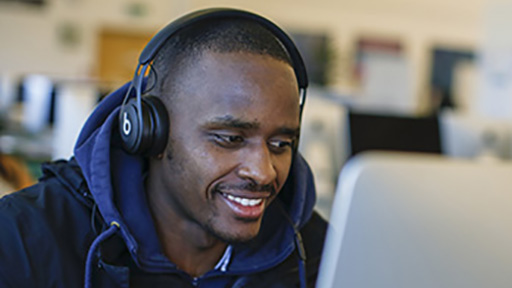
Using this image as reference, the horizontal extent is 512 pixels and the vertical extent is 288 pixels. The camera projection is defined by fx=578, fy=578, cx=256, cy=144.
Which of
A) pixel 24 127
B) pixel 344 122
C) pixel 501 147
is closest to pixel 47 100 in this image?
pixel 24 127

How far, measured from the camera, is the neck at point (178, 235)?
0.98 meters

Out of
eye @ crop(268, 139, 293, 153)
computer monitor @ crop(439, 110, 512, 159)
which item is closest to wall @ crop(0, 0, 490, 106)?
computer monitor @ crop(439, 110, 512, 159)

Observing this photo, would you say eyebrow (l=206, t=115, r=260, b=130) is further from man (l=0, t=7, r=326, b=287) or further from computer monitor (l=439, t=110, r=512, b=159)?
computer monitor (l=439, t=110, r=512, b=159)

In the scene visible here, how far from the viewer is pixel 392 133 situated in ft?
8.60

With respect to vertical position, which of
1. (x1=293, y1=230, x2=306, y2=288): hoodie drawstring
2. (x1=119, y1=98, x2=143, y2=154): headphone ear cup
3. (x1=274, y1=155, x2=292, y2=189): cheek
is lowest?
(x1=293, y1=230, x2=306, y2=288): hoodie drawstring

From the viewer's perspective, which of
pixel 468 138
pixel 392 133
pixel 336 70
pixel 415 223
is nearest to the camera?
pixel 415 223

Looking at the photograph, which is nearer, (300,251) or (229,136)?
(229,136)

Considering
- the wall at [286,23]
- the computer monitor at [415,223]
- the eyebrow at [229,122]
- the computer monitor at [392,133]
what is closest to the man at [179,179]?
the eyebrow at [229,122]

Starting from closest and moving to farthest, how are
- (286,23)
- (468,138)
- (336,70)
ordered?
1. (468,138)
2. (336,70)
3. (286,23)

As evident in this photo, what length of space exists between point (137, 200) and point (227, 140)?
19cm

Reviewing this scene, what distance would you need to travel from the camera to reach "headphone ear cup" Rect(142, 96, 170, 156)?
89cm

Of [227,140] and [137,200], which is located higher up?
[227,140]

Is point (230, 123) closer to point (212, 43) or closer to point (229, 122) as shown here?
point (229, 122)

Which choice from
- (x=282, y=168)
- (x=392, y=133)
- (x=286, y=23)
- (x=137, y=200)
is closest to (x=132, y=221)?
(x=137, y=200)
